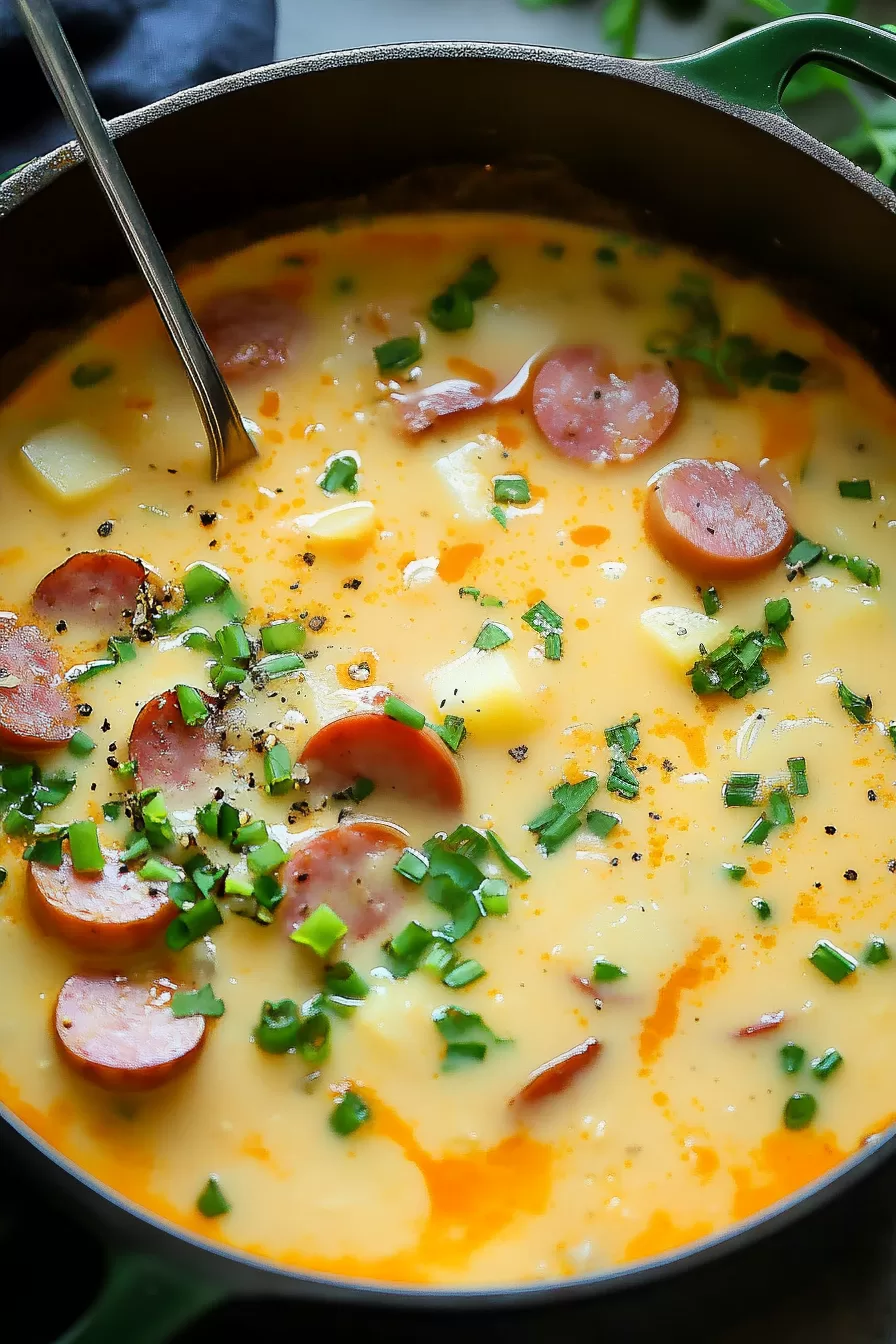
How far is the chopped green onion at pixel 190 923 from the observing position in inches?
71.4

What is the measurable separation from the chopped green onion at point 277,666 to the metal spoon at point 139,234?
1.20ft

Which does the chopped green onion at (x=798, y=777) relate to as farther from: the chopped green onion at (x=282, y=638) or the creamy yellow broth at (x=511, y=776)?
the chopped green onion at (x=282, y=638)

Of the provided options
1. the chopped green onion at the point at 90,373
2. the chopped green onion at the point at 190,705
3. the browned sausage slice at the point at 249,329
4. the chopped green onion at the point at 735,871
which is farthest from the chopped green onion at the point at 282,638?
the chopped green onion at the point at 735,871

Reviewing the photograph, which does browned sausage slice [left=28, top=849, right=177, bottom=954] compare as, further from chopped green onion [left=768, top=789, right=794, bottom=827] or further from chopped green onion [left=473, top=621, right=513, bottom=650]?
chopped green onion [left=768, top=789, right=794, bottom=827]

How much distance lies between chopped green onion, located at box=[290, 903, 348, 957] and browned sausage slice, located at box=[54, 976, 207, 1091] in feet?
0.57

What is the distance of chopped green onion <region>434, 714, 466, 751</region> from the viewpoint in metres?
1.96

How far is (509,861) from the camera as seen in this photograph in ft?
6.21

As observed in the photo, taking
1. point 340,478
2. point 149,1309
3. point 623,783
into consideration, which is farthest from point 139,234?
point 149,1309

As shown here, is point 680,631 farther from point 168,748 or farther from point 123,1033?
point 123,1033

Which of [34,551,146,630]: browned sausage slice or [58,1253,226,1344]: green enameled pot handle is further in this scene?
[34,551,146,630]: browned sausage slice

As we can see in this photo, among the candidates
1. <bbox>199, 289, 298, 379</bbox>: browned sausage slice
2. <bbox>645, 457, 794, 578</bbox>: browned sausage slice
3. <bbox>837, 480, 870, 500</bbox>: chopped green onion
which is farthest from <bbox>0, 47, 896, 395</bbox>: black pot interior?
<bbox>645, 457, 794, 578</bbox>: browned sausage slice

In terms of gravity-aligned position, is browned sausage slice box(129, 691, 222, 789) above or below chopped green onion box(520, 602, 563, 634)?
below

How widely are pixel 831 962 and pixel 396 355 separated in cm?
123

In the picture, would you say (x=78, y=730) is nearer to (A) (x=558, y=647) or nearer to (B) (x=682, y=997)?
(A) (x=558, y=647)
